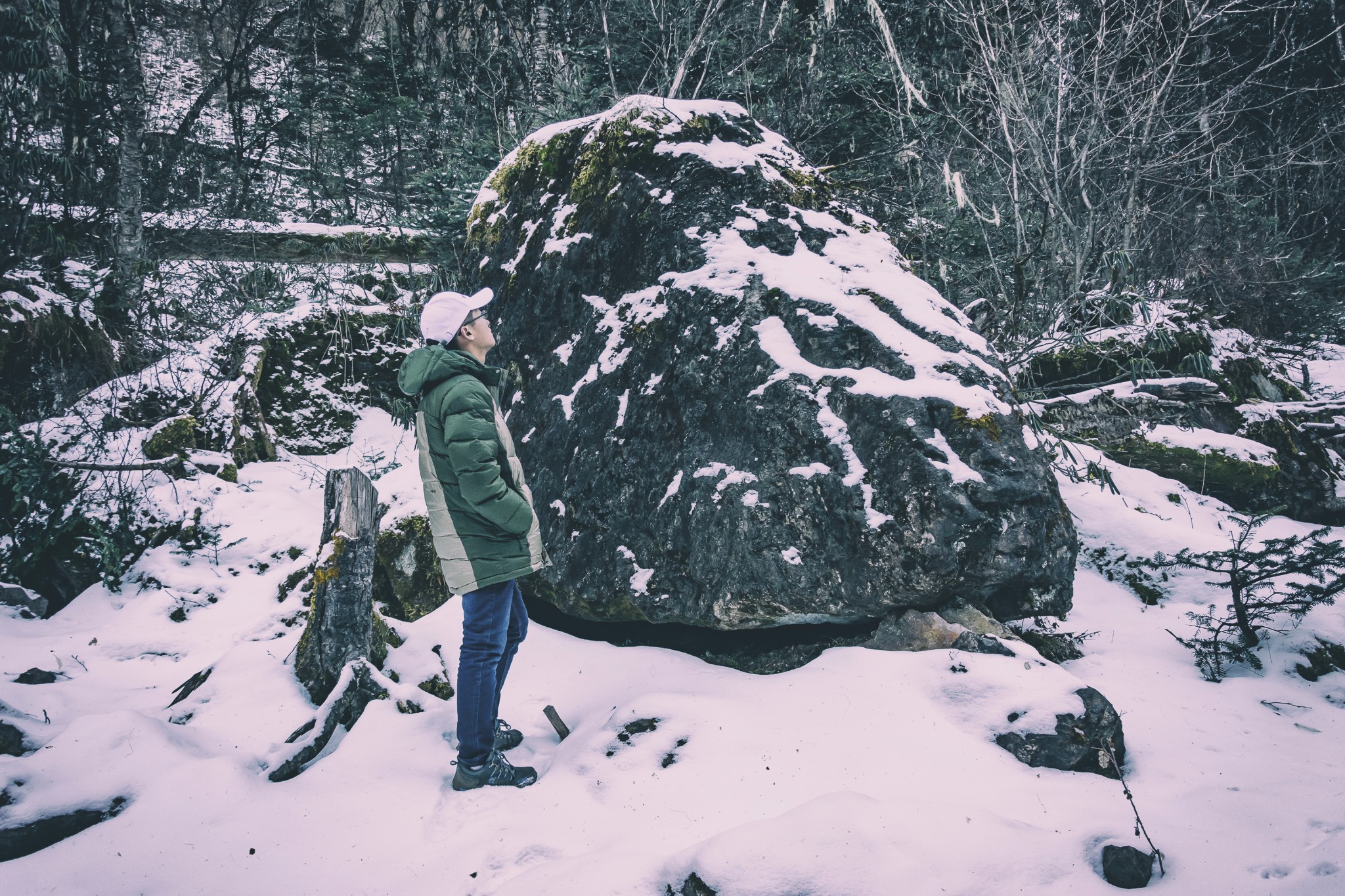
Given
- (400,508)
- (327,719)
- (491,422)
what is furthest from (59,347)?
(491,422)

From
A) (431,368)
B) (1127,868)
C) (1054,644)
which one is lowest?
(1054,644)

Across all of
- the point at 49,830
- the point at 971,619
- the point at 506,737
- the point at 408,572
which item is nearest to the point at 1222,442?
the point at 971,619

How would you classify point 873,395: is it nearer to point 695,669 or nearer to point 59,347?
point 695,669

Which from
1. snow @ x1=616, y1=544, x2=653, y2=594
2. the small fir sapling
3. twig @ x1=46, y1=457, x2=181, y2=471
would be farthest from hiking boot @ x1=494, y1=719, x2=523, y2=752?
twig @ x1=46, y1=457, x2=181, y2=471

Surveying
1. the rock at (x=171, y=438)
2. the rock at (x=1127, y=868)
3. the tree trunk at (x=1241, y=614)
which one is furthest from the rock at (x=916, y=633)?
the rock at (x=171, y=438)

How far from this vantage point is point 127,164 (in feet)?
26.1

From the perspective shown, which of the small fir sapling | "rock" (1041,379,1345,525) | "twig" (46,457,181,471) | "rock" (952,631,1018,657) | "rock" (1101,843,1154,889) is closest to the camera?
"rock" (1101,843,1154,889)

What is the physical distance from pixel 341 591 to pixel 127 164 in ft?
28.3

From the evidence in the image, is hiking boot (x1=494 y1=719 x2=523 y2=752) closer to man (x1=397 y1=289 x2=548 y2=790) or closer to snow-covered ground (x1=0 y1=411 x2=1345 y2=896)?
snow-covered ground (x1=0 y1=411 x2=1345 y2=896)

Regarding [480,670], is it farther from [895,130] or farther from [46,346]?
[895,130]

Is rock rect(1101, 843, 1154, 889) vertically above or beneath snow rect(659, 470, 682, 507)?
beneath

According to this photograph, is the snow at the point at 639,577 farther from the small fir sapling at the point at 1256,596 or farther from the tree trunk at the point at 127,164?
the tree trunk at the point at 127,164

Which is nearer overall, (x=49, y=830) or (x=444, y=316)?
(x=49, y=830)

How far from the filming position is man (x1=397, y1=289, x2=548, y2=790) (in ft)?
7.96
